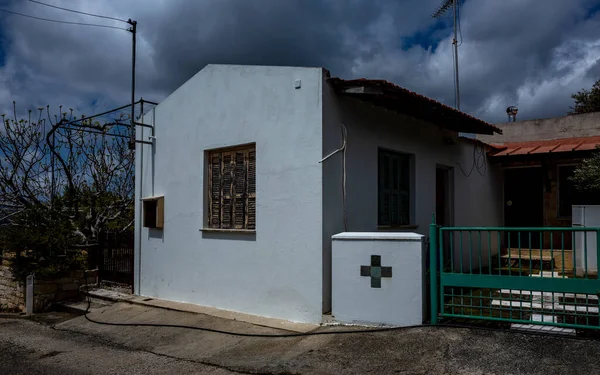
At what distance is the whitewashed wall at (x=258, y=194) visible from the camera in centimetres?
653

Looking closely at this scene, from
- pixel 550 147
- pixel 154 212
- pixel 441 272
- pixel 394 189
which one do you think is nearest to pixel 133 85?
pixel 154 212

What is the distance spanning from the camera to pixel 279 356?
531 cm

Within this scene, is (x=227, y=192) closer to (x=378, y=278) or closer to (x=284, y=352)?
(x=378, y=278)

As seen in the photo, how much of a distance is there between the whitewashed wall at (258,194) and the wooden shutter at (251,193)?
A: 24 cm

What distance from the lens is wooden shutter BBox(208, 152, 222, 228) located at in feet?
26.0

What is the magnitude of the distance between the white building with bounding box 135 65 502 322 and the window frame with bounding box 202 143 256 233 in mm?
19

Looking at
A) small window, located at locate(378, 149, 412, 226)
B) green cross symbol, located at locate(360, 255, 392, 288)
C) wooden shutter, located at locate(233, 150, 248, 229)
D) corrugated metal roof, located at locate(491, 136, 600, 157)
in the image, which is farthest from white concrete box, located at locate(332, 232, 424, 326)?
corrugated metal roof, located at locate(491, 136, 600, 157)

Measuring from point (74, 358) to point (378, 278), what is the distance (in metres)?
3.96

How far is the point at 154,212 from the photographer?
28.9 ft

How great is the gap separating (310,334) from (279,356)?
704 millimetres

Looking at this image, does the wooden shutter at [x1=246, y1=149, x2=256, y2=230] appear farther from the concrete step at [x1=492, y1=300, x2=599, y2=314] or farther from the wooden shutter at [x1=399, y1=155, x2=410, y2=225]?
the concrete step at [x1=492, y1=300, x2=599, y2=314]

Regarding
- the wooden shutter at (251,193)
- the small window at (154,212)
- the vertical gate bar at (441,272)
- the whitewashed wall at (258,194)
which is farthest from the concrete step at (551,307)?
the small window at (154,212)

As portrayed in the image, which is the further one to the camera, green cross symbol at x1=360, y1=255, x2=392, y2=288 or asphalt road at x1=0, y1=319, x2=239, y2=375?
green cross symbol at x1=360, y1=255, x2=392, y2=288

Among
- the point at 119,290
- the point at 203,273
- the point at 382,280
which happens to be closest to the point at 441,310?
the point at 382,280
